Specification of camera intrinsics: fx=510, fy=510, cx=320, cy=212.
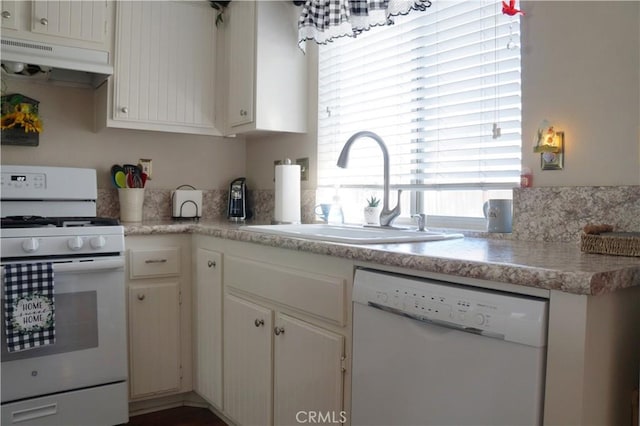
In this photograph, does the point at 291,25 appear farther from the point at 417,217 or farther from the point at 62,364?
the point at 62,364

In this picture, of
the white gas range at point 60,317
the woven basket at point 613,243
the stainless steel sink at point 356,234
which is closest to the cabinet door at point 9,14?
the white gas range at point 60,317

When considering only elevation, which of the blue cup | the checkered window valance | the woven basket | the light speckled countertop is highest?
the checkered window valance

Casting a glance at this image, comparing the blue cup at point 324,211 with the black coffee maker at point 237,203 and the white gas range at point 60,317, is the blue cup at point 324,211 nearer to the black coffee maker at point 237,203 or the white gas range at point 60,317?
the black coffee maker at point 237,203

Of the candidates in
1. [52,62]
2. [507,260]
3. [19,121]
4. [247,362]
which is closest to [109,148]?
[19,121]

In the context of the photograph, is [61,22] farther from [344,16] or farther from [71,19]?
[344,16]

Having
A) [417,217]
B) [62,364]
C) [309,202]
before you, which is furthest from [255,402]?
[309,202]

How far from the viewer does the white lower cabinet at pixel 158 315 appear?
2404 millimetres

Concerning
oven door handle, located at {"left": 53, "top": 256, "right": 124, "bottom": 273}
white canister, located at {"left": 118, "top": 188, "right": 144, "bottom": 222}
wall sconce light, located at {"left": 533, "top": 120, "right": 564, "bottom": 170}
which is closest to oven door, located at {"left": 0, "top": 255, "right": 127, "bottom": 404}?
oven door handle, located at {"left": 53, "top": 256, "right": 124, "bottom": 273}

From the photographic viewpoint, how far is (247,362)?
2037 millimetres

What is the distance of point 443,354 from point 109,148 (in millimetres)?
2310

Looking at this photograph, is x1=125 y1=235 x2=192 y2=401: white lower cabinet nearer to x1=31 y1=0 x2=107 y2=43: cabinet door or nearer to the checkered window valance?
x1=31 y1=0 x2=107 y2=43: cabinet door

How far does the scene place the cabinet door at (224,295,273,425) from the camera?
6.24ft

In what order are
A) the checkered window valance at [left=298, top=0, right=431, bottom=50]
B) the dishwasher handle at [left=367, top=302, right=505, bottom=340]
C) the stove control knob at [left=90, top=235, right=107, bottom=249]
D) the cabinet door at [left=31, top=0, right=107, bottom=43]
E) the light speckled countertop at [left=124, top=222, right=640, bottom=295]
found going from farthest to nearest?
the cabinet door at [left=31, top=0, right=107, bottom=43] < the stove control knob at [left=90, top=235, right=107, bottom=249] < the checkered window valance at [left=298, top=0, right=431, bottom=50] < the dishwasher handle at [left=367, top=302, right=505, bottom=340] < the light speckled countertop at [left=124, top=222, right=640, bottom=295]

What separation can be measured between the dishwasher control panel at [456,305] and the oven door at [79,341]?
128 cm
